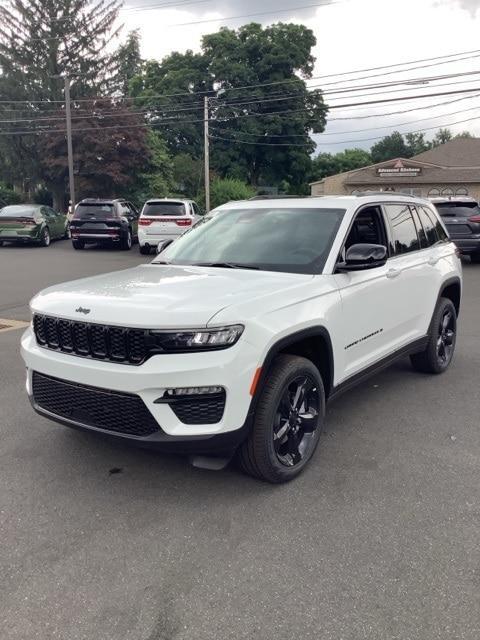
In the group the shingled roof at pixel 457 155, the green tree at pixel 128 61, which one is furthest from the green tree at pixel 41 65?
the shingled roof at pixel 457 155

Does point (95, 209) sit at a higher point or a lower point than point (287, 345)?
higher

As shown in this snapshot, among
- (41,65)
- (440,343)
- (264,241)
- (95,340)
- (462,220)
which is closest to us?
(95,340)

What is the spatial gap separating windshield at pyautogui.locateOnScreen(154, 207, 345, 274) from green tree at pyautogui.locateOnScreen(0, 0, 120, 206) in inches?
1416

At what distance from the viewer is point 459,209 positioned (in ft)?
51.4

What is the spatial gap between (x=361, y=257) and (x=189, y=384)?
63.8 inches

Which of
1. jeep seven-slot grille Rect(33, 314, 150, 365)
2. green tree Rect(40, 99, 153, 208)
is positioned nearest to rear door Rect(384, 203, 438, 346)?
jeep seven-slot grille Rect(33, 314, 150, 365)

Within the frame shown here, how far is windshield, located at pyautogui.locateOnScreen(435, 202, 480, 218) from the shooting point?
51.1ft

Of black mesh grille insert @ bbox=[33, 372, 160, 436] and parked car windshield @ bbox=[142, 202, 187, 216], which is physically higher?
parked car windshield @ bbox=[142, 202, 187, 216]

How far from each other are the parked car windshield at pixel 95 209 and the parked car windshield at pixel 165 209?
2283mm

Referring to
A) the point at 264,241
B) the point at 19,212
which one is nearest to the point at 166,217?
the point at 19,212

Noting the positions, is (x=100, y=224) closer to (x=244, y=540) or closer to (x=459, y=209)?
(x=459, y=209)

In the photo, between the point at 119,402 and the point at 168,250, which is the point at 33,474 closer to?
the point at 119,402

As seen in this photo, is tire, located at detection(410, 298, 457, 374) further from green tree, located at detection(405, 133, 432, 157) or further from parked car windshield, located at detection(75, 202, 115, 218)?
green tree, located at detection(405, 133, 432, 157)

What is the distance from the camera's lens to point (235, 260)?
438 centimetres
